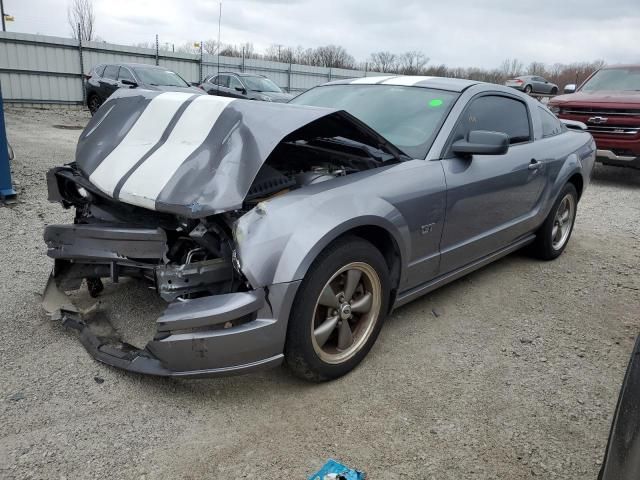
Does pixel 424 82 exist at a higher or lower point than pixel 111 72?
higher

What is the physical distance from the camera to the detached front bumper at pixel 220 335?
7.09 ft

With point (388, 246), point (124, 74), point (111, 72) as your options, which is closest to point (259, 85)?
point (124, 74)

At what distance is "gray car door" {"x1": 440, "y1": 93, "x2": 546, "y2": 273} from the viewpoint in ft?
10.6

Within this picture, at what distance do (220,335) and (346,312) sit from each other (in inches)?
28.6

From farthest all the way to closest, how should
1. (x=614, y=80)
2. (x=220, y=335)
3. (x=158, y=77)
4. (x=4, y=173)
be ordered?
(x=158, y=77)
(x=614, y=80)
(x=4, y=173)
(x=220, y=335)

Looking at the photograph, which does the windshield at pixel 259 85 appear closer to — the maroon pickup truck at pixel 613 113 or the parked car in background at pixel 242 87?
the parked car in background at pixel 242 87

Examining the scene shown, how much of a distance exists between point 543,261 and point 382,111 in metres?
2.31

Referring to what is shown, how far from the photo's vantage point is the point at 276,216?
231 cm

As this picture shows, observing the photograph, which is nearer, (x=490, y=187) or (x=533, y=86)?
(x=490, y=187)

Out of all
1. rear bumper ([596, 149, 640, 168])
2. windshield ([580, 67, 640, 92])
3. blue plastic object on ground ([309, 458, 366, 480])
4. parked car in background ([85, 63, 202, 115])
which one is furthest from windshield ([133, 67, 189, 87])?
blue plastic object on ground ([309, 458, 366, 480])

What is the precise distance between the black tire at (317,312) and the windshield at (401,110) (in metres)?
0.88

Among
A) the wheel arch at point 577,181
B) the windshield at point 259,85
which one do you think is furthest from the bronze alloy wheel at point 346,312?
the windshield at point 259,85

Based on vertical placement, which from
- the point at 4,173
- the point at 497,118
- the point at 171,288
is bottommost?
the point at 4,173

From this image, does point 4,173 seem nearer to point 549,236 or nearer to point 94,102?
point 549,236
